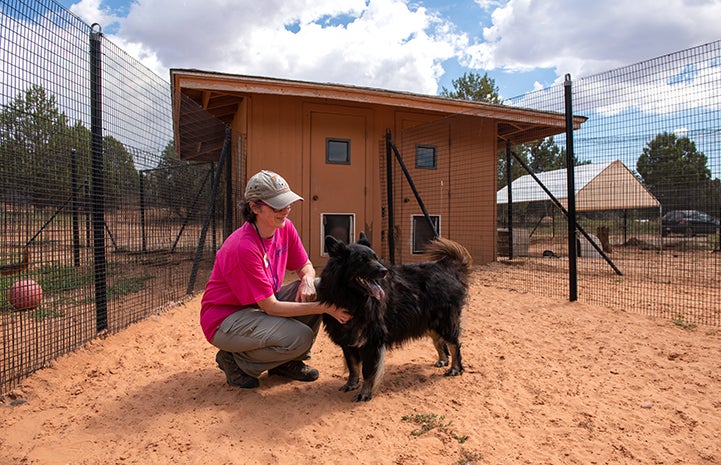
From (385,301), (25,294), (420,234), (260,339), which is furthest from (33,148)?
(420,234)

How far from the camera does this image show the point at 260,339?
2.74 meters

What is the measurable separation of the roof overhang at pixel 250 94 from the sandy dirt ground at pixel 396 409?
392 cm

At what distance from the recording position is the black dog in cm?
262

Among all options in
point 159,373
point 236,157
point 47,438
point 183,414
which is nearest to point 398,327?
point 183,414

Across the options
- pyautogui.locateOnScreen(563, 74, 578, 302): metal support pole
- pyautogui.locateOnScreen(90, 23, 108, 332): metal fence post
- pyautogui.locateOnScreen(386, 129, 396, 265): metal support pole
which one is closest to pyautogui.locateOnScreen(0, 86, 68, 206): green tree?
pyautogui.locateOnScreen(90, 23, 108, 332): metal fence post

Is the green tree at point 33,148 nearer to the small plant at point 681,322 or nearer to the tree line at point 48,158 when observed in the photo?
the tree line at point 48,158

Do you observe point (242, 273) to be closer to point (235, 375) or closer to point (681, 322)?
point (235, 375)

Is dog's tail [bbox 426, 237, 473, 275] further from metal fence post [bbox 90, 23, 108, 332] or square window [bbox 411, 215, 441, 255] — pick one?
square window [bbox 411, 215, 441, 255]

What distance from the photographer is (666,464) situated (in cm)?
201

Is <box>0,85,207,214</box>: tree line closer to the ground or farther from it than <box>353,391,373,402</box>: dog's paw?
farther from it

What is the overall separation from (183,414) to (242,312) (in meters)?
0.71

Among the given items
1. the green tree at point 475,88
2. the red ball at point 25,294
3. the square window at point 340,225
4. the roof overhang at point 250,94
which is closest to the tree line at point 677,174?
the roof overhang at point 250,94

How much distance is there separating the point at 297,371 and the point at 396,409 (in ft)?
2.82

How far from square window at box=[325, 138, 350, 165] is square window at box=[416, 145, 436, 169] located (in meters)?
1.60
